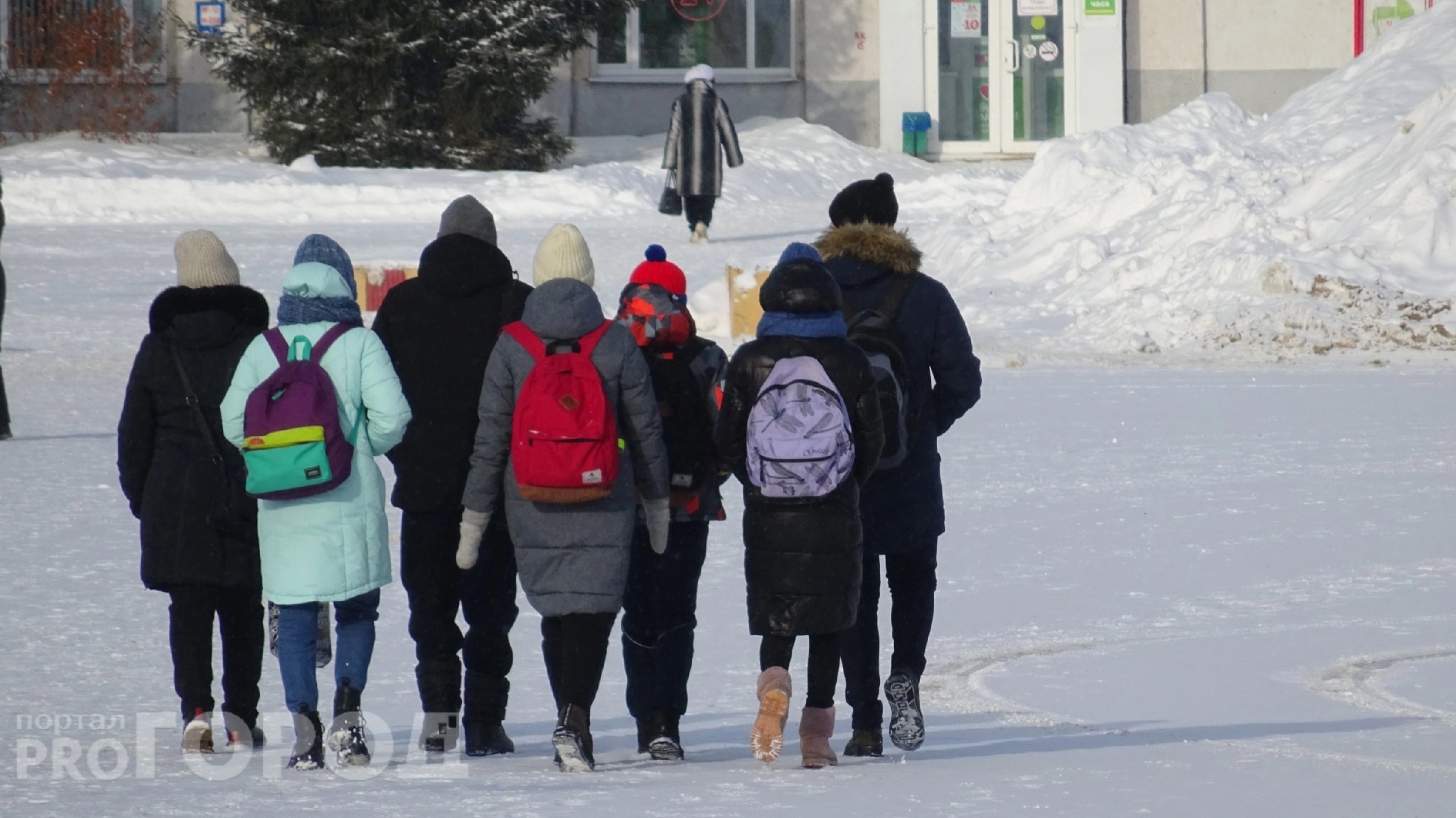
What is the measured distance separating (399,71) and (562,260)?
59.3ft

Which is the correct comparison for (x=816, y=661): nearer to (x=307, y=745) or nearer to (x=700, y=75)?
(x=307, y=745)

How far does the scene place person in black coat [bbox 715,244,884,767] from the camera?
504cm

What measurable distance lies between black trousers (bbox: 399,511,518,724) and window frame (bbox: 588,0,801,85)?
22148mm

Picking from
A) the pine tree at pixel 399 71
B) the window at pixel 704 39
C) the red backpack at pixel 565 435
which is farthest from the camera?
the window at pixel 704 39

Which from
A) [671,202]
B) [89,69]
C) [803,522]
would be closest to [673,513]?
[803,522]

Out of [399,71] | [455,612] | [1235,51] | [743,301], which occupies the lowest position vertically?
[455,612]

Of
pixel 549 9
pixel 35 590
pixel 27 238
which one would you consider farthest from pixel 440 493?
pixel 549 9

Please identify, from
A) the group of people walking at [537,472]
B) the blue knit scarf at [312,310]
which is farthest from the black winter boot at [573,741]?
the blue knit scarf at [312,310]

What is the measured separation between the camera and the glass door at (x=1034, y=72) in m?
27.4

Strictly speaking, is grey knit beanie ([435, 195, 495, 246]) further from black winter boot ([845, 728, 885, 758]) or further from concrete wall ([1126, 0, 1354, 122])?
concrete wall ([1126, 0, 1354, 122])

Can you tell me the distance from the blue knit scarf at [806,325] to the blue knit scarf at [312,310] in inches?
40.3

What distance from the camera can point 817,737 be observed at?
510 cm

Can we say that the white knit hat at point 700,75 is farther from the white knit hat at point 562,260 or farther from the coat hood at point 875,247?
the white knit hat at point 562,260

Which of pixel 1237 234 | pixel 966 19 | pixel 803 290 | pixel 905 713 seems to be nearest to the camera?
pixel 803 290
